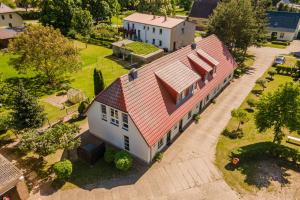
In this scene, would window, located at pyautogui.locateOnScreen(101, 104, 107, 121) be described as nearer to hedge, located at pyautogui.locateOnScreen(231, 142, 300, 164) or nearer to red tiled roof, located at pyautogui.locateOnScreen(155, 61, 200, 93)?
red tiled roof, located at pyautogui.locateOnScreen(155, 61, 200, 93)

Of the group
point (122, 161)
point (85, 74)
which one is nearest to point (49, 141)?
point (122, 161)

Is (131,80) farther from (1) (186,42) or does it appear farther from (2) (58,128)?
(1) (186,42)

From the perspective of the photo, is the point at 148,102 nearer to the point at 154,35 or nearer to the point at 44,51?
the point at 44,51

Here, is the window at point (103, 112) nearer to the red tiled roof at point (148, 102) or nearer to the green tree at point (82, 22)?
the red tiled roof at point (148, 102)

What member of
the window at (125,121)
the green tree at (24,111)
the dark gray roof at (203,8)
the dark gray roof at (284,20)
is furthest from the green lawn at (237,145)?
the dark gray roof at (203,8)

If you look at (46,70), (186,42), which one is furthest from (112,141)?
(186,42)

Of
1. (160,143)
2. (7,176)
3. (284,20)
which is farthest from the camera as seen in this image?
(284,20)
